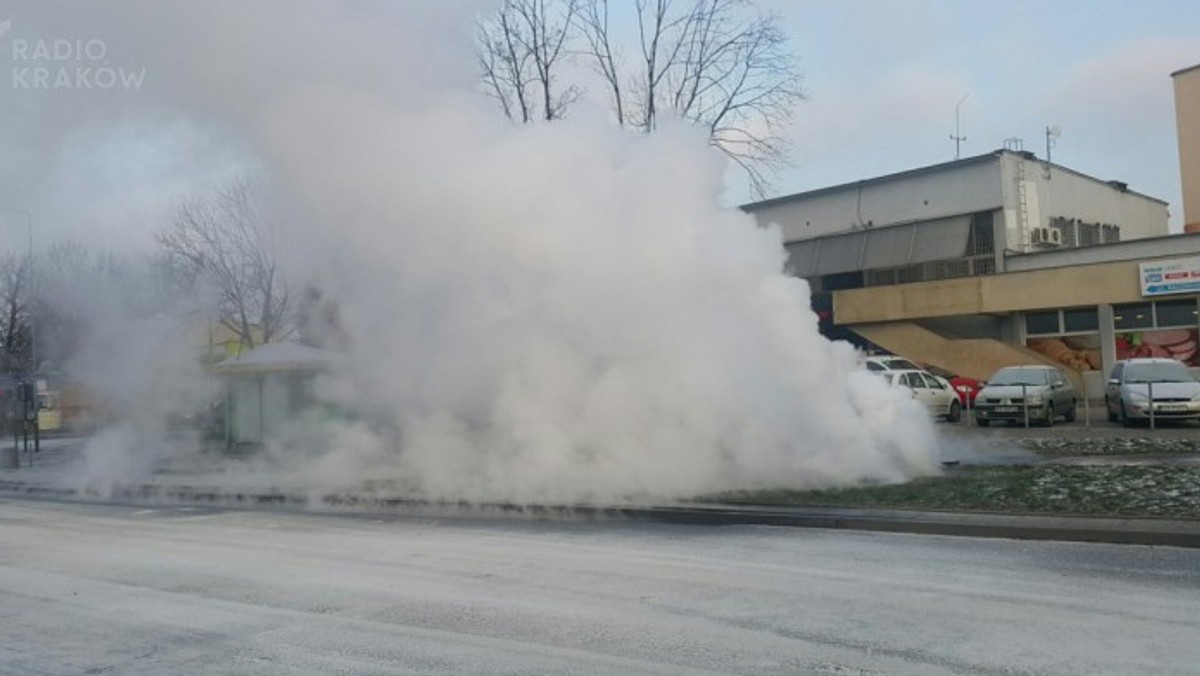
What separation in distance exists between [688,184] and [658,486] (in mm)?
3466

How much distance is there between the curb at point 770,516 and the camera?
8180mm

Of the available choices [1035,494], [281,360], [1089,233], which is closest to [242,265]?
[281,360]

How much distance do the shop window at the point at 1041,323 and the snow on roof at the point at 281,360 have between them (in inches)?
866

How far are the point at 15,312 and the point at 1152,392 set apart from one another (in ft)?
95.7

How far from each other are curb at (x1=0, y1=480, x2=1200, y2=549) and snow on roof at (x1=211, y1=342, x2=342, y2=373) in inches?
78.9

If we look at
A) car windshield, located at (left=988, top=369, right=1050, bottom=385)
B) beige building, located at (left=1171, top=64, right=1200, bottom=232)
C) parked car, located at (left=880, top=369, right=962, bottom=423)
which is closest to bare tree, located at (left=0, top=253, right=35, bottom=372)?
parked car, located at (left=880, top=369, right=962, bottom=423)

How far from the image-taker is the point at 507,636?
5.48 m

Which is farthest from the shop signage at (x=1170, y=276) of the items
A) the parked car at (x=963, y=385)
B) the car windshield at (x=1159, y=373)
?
the car windshield at (x=1159, y=373)

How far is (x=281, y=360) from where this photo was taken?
16.1 m

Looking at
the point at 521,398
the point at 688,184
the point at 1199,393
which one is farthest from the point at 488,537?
the point at 1199,393

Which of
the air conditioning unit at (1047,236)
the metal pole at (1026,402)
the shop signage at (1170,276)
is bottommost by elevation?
the metal pole at (1026,402)

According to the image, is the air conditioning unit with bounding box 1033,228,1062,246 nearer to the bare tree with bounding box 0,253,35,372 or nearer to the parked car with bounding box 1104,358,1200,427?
the parked car with bounding box 1104,358,1200,427

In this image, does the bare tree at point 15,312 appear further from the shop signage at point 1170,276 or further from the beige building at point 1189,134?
the beige building at point 1189,134

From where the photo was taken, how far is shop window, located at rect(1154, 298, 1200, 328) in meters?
26.6
